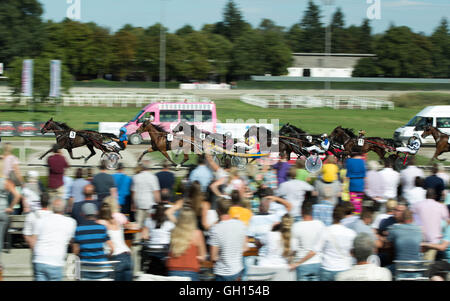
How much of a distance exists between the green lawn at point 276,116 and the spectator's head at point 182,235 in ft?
87.2

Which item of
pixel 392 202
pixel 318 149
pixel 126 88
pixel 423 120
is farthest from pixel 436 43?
pixel 392 202

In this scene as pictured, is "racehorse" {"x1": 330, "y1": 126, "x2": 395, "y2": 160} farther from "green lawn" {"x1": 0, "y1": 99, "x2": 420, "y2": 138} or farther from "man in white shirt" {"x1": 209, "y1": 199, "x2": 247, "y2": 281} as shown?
"man in white shirt" {"x1": 209, "y1": 199, "x2": 247, "y2": 281}

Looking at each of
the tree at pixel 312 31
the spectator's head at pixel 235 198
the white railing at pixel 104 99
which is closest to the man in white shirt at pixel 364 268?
the spectator's head at pixel 235 198

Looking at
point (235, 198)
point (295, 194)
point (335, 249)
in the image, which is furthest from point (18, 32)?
point (335, 249)

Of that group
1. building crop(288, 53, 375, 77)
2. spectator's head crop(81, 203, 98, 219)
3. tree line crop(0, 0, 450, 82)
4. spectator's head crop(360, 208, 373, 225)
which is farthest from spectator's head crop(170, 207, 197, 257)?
building crop(288, 53, 375, 77)

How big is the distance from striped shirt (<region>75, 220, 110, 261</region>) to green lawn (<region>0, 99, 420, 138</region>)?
26014mm

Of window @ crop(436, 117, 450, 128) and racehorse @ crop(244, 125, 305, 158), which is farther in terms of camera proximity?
window @ crop(436, 117, 450, 128)

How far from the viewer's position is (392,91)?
56875 mm

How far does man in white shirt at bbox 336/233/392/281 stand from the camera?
5430 millimetres

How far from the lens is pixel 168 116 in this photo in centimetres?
2470

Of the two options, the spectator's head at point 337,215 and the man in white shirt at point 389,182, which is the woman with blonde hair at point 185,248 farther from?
the man in white shirt at point 389,182

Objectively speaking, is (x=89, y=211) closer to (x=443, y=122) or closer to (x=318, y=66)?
(x=443, y=122)

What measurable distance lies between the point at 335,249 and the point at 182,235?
1.73m
